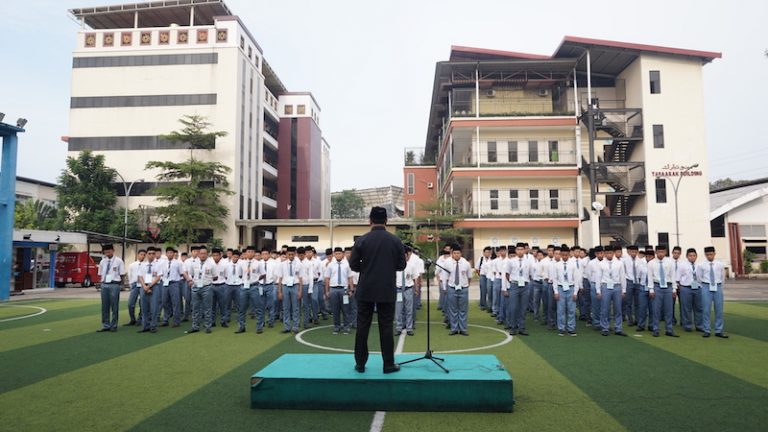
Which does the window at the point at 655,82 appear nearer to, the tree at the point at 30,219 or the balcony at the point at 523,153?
the balcony at the point at 523,153

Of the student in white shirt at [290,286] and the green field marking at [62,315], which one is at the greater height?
the student in white shirt at [290,286]

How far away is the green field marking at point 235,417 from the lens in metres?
5.01

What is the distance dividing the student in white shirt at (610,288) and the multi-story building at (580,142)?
20.7 meters

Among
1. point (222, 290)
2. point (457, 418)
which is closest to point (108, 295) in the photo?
point (222, 290)

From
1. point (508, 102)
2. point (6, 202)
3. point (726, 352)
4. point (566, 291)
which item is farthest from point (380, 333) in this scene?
point (508, 102)

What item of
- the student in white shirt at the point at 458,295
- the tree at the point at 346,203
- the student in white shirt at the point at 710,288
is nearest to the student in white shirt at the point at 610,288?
the student in white shirt at the point at 710,288

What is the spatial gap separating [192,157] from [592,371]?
39.2 m

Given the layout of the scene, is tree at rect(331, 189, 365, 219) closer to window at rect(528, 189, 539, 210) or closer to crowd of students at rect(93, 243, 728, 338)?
window at rect(528, 189, 539, 210)

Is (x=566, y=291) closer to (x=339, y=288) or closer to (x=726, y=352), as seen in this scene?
(x=726, y=352)

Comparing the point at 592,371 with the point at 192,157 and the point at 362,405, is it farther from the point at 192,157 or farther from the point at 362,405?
the point at 192,157

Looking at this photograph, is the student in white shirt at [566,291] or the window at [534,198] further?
the window at [534,198]

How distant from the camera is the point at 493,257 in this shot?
15.8m

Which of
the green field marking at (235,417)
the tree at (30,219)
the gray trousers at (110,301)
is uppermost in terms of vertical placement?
the tree at (30,219)

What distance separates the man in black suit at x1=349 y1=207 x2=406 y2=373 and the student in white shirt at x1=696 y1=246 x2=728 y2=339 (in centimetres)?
890
